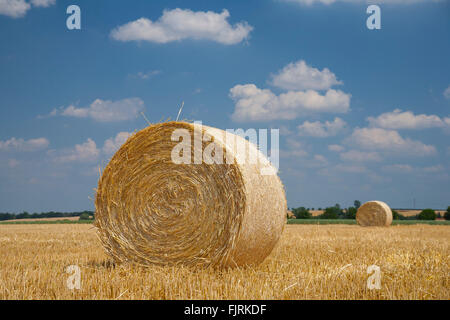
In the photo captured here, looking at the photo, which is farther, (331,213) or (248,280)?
(331,213)

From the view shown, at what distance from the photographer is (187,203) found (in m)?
6.18

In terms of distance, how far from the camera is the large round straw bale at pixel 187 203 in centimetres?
587

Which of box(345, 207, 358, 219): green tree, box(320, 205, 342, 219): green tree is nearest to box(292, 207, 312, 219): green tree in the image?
box(320, 205, 342, 219): green tree

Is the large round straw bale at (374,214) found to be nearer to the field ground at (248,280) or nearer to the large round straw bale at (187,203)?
the field ground at (248,280)

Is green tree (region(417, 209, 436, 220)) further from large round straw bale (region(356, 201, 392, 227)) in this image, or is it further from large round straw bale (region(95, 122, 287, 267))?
large round straw bale (region(95, 122, 287, 267))

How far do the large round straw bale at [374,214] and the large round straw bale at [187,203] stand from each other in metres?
14.3

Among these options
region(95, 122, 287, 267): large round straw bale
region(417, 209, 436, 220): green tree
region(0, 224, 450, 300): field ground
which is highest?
region(95, 122, 287, 267): large round straw bale

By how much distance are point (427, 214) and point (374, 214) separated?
19.1 meters

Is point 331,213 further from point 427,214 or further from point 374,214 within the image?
point 374,214

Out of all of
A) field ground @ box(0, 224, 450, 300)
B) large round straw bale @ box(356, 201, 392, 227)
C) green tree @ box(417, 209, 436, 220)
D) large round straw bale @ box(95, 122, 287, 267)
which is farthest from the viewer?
green tree @ box(417, 209, 436, 220)

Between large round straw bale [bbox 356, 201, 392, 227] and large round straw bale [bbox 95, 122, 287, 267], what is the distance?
1427 cm

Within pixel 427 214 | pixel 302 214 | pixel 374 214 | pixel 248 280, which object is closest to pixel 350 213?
pixel 302 214

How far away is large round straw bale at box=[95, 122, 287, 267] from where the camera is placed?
19.2 ft

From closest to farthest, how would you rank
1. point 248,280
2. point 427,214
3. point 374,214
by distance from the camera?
point 248,280
point 374,214
point 427,214
